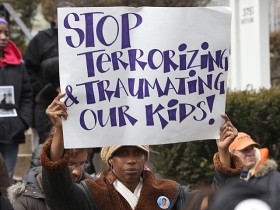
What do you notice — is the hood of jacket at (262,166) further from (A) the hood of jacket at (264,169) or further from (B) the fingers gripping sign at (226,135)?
(B) the fingers gripping sign at (226,135)

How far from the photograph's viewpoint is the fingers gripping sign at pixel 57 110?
394 cm

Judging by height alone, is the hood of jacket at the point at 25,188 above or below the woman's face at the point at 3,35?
below

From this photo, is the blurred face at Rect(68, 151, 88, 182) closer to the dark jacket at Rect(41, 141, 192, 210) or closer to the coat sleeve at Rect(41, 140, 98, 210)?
the dark jacket at Rect(41, 141, 192, 210)

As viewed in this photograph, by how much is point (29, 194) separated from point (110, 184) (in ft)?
3.41

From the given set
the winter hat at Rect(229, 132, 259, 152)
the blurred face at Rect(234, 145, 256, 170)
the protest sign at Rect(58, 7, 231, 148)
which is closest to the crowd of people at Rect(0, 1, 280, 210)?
the protest sign at Rect(58, 7, 231, 148)

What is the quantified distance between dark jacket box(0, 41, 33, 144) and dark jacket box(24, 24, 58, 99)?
2.89 feet

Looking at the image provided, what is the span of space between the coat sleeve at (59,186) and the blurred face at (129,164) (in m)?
0.28

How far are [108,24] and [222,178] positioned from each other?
3.25ft

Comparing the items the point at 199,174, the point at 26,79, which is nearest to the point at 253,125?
the point at 199,174

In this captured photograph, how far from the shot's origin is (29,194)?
16.4 ft

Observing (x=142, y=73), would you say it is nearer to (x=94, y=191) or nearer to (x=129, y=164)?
(x=129, y=164)

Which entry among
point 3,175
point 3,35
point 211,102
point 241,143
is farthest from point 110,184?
point 3,35

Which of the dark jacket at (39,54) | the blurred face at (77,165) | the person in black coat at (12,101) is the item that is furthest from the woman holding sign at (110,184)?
the dark jacket at (39,54)

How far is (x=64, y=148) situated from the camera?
12.9 ft
